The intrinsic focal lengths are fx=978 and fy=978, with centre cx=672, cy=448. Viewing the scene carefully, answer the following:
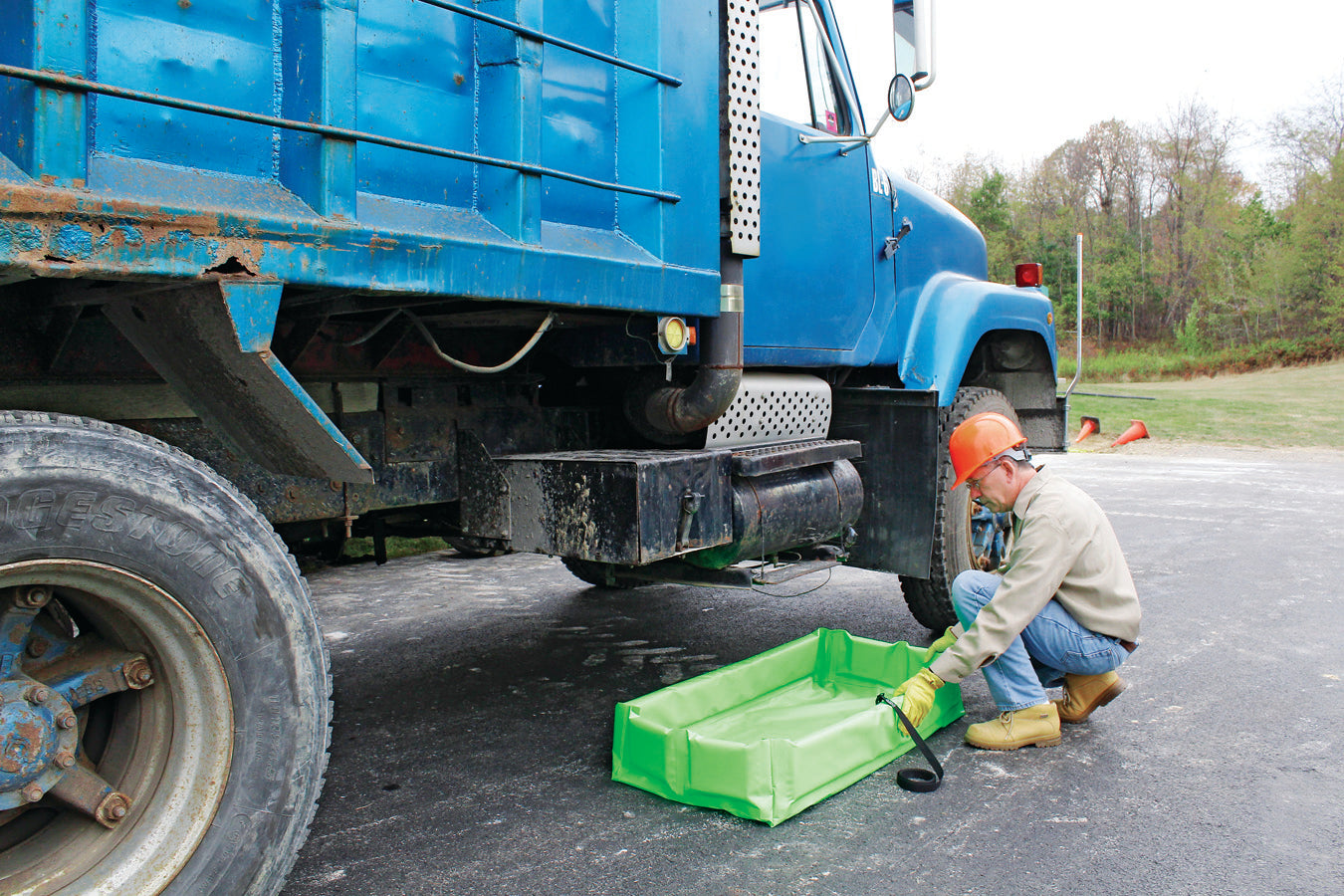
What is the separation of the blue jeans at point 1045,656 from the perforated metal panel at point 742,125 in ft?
5.08

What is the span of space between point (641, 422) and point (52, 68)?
2182 mm

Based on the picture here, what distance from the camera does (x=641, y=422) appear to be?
3592 millimetres

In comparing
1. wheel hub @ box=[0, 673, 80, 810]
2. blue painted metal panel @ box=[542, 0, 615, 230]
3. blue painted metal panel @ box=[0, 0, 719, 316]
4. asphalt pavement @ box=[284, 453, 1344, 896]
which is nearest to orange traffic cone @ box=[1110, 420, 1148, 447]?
asphalt pavement @ box=[284, 453, 1344, 896]

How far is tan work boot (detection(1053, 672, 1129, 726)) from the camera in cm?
350

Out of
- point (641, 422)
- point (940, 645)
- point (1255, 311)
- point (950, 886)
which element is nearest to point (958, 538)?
point (940, 645)

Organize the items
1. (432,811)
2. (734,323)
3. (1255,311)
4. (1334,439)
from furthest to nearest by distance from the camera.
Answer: (1255,311) → (1334,439) → (734,323) → (432,811)

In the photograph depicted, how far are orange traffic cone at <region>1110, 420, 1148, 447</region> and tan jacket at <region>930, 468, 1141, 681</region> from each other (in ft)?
45.2

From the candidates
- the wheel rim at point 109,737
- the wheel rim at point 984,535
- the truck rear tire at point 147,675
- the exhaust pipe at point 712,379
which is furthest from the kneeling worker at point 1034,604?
the wheel rim at point 109,737

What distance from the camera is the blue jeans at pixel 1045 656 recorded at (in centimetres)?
335

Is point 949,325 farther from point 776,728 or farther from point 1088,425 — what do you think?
point 1088,425

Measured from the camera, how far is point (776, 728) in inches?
132

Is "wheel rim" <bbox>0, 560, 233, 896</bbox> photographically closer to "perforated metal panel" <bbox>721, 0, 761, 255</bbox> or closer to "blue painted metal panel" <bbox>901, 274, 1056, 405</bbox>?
"perforated metal panel" <bbox>721, 0, 761, 255</bbox>

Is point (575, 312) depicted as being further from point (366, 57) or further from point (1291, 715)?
point (1291, 715)

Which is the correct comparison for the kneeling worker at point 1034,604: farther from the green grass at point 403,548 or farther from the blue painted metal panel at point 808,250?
the green grass at point 403,548
